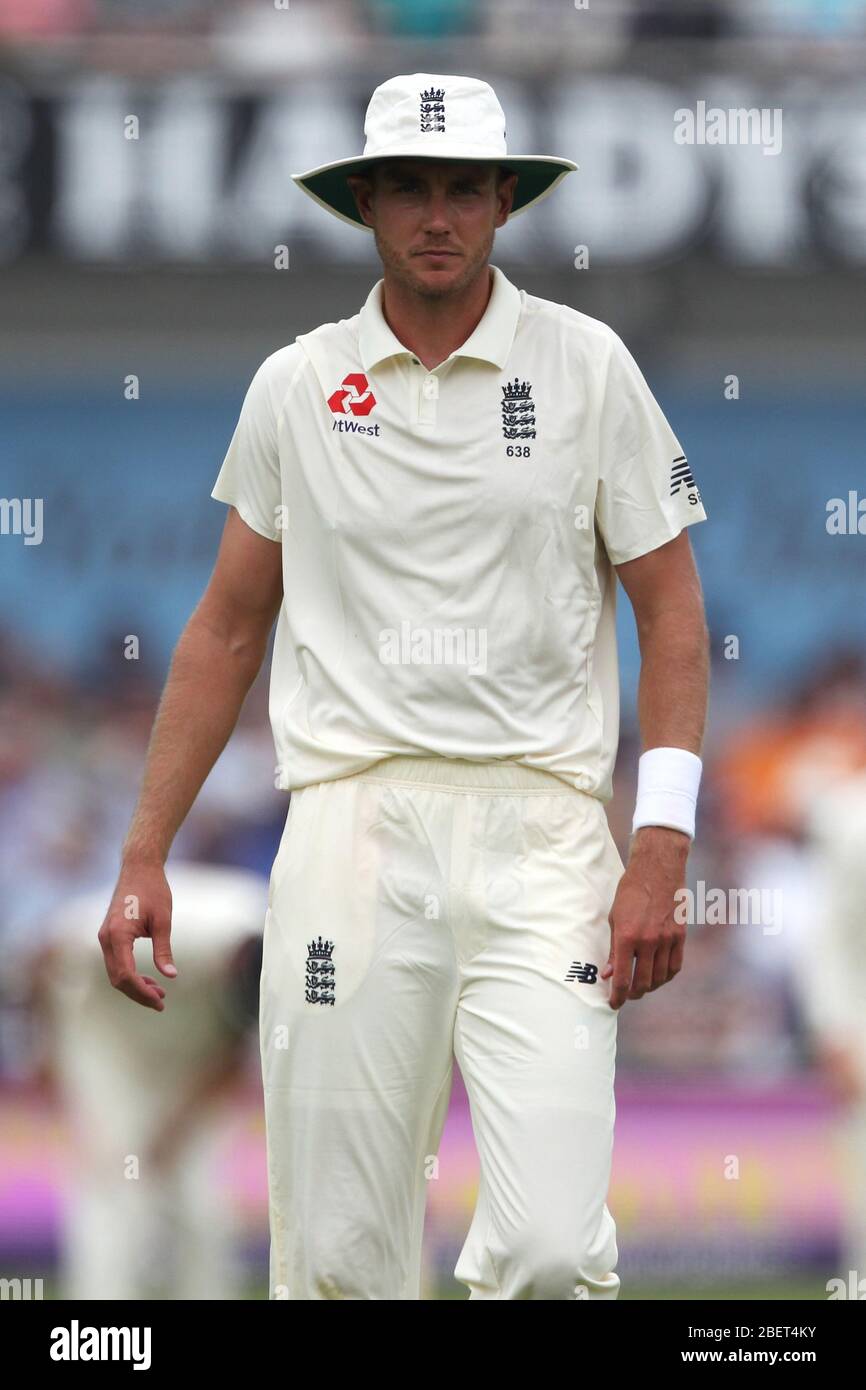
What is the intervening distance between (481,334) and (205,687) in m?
0.70

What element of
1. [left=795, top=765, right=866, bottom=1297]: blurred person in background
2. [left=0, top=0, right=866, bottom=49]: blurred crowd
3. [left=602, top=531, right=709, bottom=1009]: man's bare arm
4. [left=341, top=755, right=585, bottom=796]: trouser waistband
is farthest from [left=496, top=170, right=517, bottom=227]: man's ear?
[left=0, top=0, right=866, bottom=49]: blurred crowd

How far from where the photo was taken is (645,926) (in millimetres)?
3703

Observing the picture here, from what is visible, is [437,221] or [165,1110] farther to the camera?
[165,1110]

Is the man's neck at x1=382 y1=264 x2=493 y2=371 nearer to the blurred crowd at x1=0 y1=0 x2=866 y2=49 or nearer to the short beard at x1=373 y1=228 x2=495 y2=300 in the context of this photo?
the short beard at x1=373 y1=228 x2=495 y2=300

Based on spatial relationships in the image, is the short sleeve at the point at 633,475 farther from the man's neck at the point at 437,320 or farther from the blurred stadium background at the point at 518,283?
the blurred stadium background at the point at 518,283

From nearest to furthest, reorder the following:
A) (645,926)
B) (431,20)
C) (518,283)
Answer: (645,926)
(518,283)
(431,20)

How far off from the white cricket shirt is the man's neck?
0.03 metres

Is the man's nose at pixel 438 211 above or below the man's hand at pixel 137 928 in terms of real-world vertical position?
above

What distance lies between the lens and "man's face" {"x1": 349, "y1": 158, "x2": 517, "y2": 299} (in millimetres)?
3848

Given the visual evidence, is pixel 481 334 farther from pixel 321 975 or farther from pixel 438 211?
pixel 321 975

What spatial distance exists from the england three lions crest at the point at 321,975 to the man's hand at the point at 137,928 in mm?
204

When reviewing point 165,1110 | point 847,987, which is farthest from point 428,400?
point 847,987

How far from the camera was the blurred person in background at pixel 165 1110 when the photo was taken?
582cm

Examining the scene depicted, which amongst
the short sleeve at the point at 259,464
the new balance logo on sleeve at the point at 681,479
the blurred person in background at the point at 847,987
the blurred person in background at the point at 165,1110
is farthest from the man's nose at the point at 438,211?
the blurred person in background at the point at 847,987
